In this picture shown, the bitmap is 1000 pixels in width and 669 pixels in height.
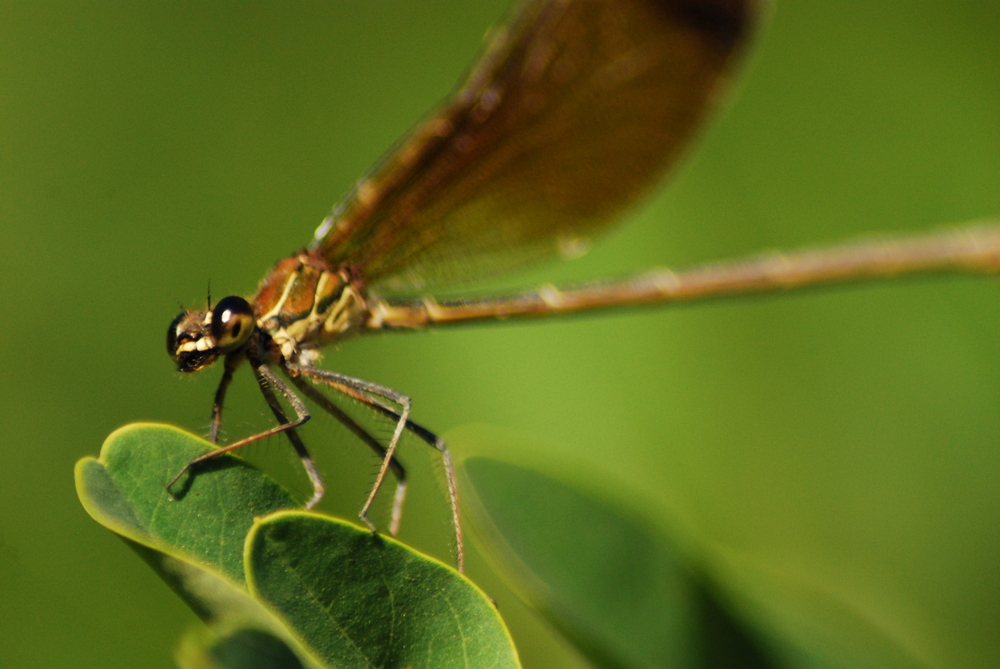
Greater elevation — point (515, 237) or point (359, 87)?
point (359, 87)

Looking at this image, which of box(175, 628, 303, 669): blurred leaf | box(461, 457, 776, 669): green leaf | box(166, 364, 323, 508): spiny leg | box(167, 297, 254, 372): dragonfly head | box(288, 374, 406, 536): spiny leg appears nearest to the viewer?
box(175, 628, 303, 669): blurred leaf

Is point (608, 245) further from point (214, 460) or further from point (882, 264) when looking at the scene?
point (214, 460)

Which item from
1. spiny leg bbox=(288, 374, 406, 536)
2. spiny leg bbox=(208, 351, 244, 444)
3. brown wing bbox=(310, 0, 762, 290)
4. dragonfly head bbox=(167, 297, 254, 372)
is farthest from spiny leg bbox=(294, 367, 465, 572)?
brown wing bbox=(310, 0, 762, 290)

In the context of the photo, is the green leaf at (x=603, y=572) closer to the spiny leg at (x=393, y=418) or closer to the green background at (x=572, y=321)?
the spiny leg at (x=393, y=418)

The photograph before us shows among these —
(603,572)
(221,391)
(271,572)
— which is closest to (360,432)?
(221,391)

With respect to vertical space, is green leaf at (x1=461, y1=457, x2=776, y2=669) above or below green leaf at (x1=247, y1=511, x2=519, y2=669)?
below

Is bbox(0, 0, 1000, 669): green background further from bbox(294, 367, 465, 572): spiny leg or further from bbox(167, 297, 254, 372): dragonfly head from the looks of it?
bbox(167, 297, 254, 372): dragonfly head

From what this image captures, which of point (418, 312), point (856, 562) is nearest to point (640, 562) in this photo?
point (418, 312)

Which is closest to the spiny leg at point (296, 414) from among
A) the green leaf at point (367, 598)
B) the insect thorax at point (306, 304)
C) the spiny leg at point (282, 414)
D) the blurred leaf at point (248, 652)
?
the spiny leg at point (282, 414)
